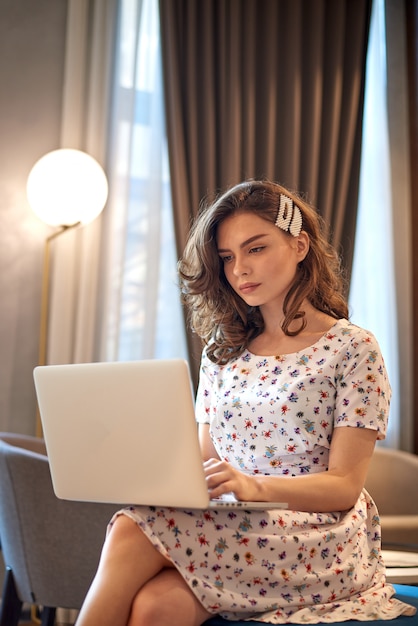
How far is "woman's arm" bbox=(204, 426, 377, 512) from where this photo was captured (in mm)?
1363

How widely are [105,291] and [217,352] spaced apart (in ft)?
5.02

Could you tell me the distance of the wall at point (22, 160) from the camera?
331cm

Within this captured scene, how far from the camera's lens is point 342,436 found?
1585mm

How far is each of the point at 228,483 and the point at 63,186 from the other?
1995 mm

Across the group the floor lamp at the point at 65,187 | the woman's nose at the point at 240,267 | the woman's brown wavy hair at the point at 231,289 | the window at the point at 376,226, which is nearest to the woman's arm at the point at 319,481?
the woman's brown wavy hair at the point at 231,289

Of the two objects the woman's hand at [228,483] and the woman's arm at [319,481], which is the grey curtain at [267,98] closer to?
the woman's arm at [319,481]

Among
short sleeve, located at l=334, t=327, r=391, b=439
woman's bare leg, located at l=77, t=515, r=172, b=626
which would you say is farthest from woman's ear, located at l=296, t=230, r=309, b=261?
woman's bare leg, located at l=77, t=515, r=172, b=626

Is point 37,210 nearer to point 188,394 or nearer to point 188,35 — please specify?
point 188,35

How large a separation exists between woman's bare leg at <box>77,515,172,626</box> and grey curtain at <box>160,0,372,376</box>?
2.24 meters

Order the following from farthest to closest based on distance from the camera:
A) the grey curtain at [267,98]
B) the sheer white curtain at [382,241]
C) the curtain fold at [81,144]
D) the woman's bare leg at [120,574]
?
the sheer white curtain at [382,241] < the grey curtain at [267,98] < the curtain fold at [81,144] < the woman's bare leg at [120,574]

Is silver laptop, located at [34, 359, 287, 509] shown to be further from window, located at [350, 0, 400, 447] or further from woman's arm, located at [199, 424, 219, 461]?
window, located at [350, 0, 400, 447]

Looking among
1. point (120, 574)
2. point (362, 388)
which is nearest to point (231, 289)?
point (362, 388)

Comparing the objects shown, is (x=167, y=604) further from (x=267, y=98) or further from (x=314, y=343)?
(x=267, y=98)

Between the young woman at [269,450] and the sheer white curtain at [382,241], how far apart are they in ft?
6.19
